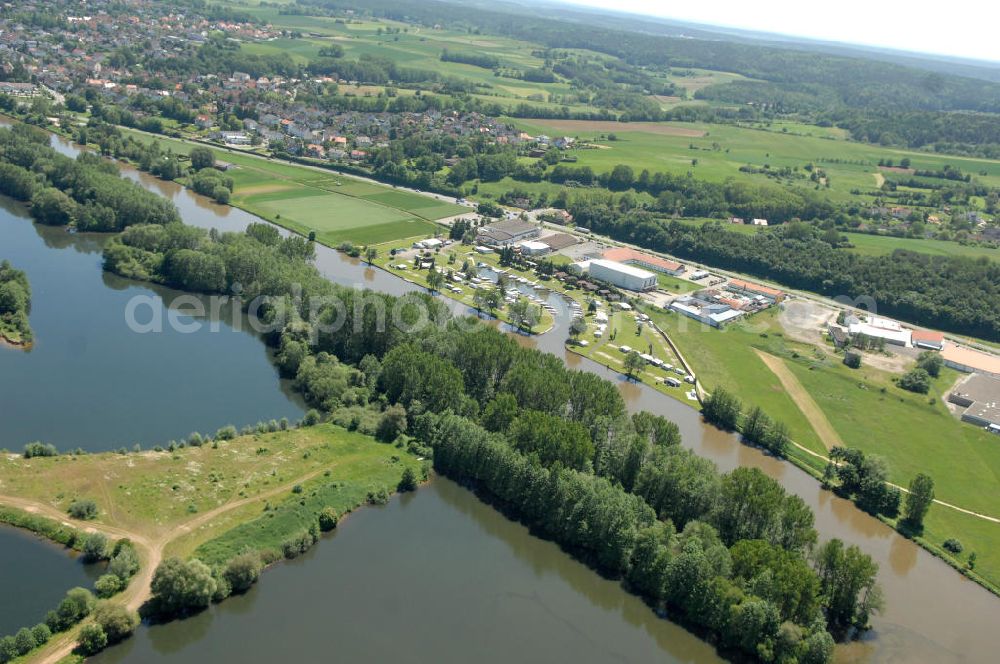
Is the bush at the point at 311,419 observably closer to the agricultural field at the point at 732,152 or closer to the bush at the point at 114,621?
the bush at the point at 114,621

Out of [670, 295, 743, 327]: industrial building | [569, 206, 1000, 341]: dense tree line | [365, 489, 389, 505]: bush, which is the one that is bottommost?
[365, 489, 389, 505]: bush

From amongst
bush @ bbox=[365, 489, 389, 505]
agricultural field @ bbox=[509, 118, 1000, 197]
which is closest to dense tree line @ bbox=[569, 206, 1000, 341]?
agricultural field @ bbox=[509, 118, 1000, 197]

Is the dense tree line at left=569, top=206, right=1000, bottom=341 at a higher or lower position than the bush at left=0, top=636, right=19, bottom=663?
higher

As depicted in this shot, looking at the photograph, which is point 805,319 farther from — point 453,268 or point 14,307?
point 14,307

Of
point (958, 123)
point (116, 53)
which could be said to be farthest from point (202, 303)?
point (958, 123)

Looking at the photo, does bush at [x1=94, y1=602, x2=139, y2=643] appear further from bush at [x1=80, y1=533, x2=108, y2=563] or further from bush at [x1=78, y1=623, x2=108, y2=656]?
bush at [x1=80, y1=533, x2=108, y2=563]

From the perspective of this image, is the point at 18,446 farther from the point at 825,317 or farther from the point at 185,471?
the point at 825,317

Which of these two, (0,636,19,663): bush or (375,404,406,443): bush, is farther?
(375,404,406,443): bush

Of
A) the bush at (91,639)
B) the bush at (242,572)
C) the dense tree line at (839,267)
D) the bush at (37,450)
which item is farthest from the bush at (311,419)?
the dense tree line at (839,267)
